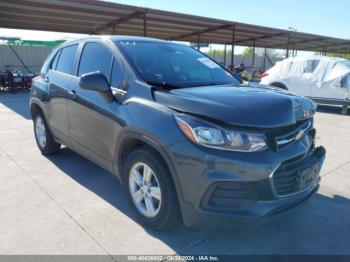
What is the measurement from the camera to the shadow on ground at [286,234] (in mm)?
2758

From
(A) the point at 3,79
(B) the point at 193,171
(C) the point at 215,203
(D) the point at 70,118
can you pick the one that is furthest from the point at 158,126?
(A) the point at 3,79

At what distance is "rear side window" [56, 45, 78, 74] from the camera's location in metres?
4.27

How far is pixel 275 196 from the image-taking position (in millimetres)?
2434

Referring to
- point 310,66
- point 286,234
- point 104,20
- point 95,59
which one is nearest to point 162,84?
A: point 95,59

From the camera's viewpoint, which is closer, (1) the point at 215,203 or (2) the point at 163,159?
(1) the point at 215,203

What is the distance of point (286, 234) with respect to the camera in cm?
300

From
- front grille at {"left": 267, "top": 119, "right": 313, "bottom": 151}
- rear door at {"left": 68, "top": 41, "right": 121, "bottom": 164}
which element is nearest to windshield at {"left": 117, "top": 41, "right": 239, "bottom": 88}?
rear door at {"left": 68, "top": 41, "right": 121, "bottom": 164}

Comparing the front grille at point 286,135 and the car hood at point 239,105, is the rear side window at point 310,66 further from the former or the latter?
the front grille at point 286,135

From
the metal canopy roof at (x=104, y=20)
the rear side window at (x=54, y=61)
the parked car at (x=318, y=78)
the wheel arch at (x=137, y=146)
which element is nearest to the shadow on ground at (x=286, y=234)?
the wheel arch at (x=137, y=146)

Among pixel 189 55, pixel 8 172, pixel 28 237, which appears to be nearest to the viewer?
pixel 28 237

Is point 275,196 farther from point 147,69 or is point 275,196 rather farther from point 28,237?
point 28,237

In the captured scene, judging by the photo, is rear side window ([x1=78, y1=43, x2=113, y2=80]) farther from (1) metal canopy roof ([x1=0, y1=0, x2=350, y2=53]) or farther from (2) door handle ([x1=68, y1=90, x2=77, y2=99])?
(1) metal canopy roof ([x1=0, y1=0, x2=350, y2=53])

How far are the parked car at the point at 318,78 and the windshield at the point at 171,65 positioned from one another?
7264 millimetres

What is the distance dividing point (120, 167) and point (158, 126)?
0.86 m
